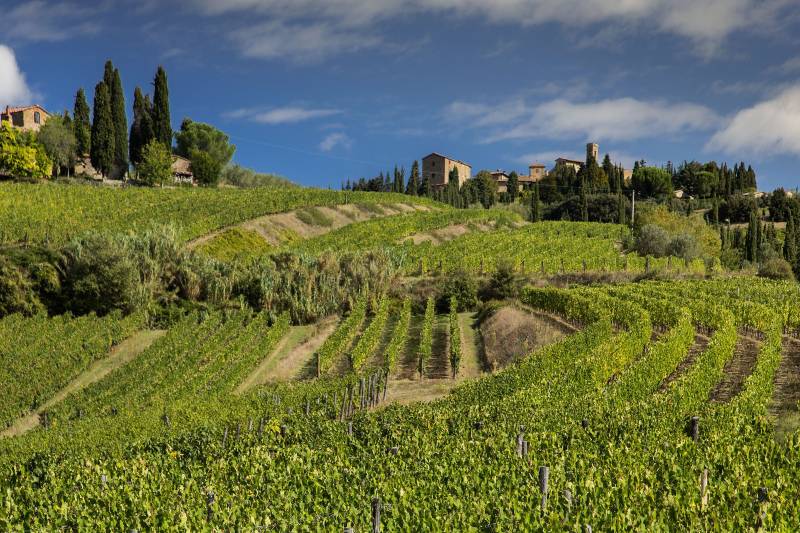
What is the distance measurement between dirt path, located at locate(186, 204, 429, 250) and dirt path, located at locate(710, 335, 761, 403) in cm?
4314

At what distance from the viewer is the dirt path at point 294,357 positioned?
1293 inches

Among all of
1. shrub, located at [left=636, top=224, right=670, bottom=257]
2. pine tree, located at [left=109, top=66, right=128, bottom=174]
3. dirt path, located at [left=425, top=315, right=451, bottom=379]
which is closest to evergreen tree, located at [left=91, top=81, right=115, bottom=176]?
pine tree, located at [left=109, top=66, right=128, bottom=174]

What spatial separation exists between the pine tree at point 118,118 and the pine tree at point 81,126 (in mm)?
3666

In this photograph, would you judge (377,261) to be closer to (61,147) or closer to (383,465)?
(383,465)

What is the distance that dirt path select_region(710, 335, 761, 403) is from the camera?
2291cm

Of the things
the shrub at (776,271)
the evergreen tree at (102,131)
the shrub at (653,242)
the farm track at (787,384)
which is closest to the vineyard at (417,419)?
the farm track at (787,384)

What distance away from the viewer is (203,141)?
101625mm

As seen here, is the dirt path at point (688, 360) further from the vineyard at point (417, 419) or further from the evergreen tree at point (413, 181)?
the evergreen tree at point (413, 181)

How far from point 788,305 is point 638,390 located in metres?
16.5

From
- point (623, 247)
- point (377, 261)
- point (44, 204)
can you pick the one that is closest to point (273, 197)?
point (44, 204)

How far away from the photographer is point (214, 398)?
26.4 metres

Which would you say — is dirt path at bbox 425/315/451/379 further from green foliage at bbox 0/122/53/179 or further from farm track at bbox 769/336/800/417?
green foliage at bbox 0/122/53/179

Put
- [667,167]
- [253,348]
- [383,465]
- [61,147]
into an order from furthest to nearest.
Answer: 1. [667,167]
2. [61,147]
3. [253,348]
4. [383,465]

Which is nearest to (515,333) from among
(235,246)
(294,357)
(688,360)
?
(688,360)
